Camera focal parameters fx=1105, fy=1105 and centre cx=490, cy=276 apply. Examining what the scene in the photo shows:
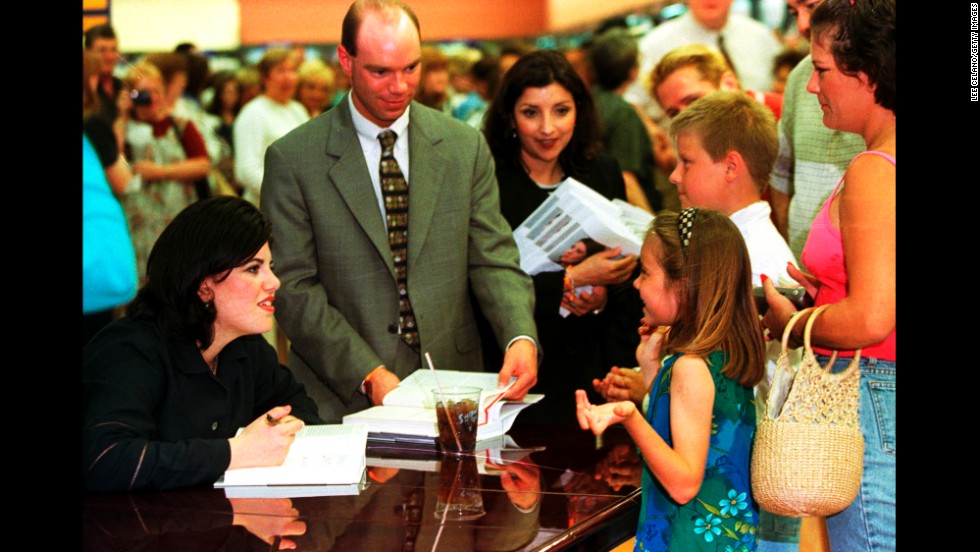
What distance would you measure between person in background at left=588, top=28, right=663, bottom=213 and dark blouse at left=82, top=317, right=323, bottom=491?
87.6 inches

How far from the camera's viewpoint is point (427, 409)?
245 centimetres

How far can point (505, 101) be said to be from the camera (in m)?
3.35

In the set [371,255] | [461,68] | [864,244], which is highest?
[461,68]

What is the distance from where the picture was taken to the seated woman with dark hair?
77.9 inches

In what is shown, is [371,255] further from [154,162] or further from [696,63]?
[696,63]

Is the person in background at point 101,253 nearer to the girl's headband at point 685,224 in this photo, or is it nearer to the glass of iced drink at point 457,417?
the glass of iced drink at point 457,417

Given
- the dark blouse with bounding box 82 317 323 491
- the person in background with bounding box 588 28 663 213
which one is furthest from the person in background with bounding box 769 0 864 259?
the dark blouse with bounding box 82 317 323 491

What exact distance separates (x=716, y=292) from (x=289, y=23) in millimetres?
1816

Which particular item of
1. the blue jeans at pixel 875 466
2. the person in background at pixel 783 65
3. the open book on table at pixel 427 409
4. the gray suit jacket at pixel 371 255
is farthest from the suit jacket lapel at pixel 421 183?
the person in background at pixel 783 65

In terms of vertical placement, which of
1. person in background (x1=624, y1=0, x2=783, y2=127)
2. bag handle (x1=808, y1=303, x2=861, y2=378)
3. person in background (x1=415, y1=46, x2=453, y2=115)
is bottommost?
bag handle (x1=808, y1=303, x2=861, y2=378)

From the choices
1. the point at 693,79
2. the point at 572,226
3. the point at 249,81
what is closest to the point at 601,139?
the point at 693,79

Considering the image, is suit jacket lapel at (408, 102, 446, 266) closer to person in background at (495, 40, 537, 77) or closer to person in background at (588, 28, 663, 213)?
person in background at (495, 40, 537, 77)

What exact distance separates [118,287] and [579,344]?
1.43m

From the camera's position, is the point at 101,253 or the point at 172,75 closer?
the point at 101,253
